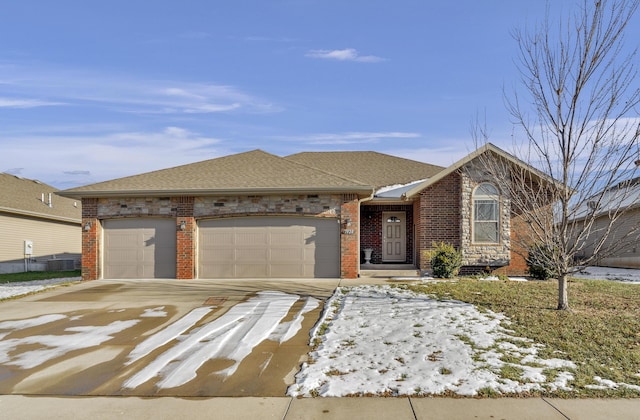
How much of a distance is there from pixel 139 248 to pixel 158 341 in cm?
938

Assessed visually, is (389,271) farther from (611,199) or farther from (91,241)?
(91,241)

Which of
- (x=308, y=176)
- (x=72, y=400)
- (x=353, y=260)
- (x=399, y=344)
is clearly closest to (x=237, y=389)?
(x=72, y=400)

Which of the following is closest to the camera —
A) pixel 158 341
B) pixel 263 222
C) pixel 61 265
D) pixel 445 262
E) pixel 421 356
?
pixel 421 356

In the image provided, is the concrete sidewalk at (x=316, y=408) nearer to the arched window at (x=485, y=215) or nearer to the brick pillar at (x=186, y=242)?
the brick pillar at (x=186, y=242)

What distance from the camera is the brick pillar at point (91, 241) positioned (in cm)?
1641

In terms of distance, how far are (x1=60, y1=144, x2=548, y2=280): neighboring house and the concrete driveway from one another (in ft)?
9.09

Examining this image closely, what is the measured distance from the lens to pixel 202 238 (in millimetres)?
16312

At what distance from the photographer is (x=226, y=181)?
53.6 ft

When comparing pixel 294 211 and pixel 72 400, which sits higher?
pixel 294 211

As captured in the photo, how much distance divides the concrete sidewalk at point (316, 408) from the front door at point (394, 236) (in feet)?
46.3

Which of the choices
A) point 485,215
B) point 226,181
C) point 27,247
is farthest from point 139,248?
point 485,215

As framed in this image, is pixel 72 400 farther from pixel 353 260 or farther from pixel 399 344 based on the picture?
pixel 353 260

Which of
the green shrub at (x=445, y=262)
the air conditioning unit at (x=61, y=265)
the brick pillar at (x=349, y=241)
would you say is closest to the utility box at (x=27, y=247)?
the air conditioning unit at (x=61, y=265)

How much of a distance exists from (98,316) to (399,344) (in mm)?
6382
